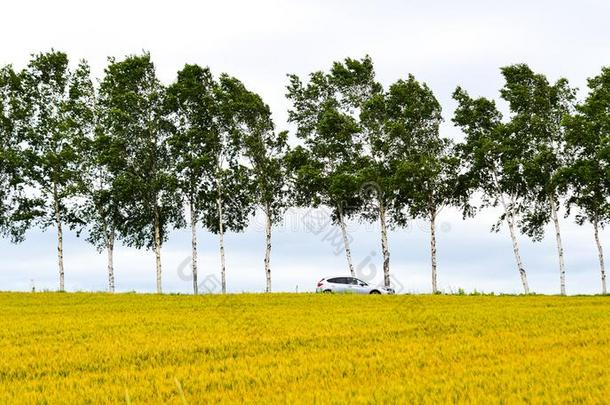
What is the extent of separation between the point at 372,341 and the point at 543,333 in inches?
206

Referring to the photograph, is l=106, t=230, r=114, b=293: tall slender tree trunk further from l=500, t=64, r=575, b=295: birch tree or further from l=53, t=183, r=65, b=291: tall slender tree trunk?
l=500, t=64, r=575, b=295: birch tree

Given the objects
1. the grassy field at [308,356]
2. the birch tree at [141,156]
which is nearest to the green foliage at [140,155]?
the birch tree at [141,156]

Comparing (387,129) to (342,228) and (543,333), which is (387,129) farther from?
(543,333)

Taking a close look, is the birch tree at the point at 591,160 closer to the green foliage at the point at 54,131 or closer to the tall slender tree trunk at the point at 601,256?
the tall slender tree trunk at the point at 601,256

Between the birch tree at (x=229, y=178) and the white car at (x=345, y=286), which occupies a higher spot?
the birch tree at (x=229, y=178)

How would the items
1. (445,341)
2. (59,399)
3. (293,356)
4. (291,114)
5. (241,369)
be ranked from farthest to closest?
(291,114) → (445,341) → (293,356) → (241,369) → (59,399)

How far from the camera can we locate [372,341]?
61.7 feet

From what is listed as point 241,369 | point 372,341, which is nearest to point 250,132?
point 372,341

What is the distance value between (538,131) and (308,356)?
4616cm

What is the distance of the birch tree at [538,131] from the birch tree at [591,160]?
5.00ft

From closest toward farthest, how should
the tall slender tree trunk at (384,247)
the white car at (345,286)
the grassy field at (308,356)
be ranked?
the grassy field at (308,356)
the white car at (345,286)
the tall slender tree trunk at (384,247)

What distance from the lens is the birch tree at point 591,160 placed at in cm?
5191

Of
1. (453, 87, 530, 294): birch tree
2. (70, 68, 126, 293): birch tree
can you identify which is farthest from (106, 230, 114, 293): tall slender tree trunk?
(453, 87, 530, 294): birch tree

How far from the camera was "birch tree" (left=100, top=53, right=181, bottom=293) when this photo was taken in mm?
56500
